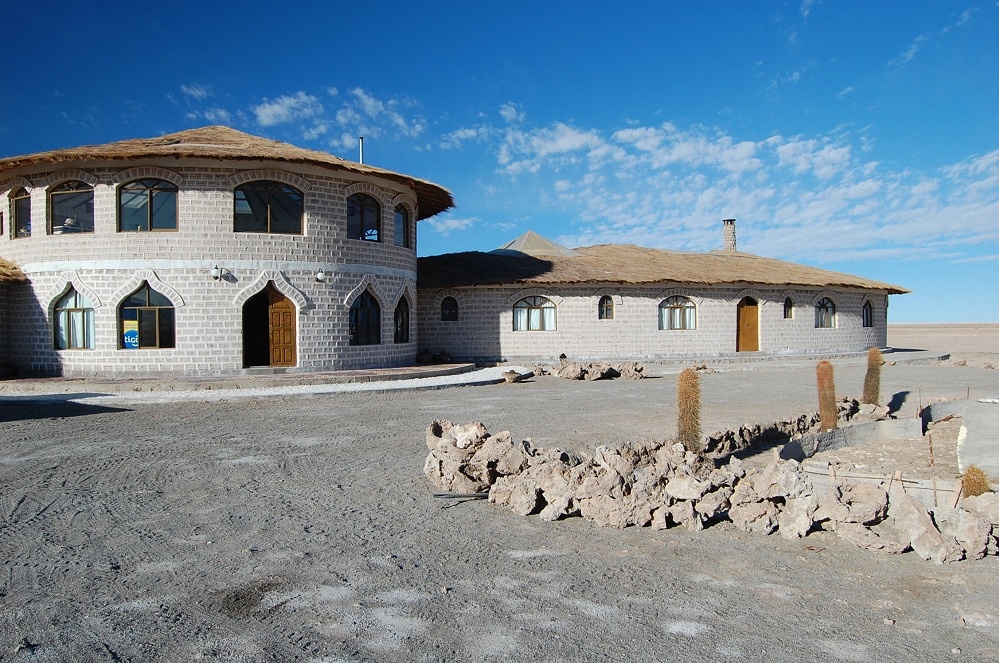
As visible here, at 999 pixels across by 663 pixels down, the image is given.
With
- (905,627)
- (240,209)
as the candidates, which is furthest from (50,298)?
(905,627)

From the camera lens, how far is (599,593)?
4082 millimetres

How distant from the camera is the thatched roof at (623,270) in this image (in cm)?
2316

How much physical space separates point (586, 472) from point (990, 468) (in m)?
5.16

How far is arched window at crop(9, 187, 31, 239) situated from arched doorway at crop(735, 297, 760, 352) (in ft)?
73.6

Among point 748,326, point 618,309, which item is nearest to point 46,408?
point 618,309

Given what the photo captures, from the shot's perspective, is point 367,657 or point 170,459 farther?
point 170,459

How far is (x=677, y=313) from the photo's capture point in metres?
24.2

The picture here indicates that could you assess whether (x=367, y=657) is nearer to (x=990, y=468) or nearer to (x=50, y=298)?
(x=990, y=468)

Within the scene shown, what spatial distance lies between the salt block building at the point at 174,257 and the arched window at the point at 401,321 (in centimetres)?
204

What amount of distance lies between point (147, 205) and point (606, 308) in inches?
575

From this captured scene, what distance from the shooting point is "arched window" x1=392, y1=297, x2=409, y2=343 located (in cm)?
1961

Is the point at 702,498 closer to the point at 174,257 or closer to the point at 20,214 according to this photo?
the point at 174,257

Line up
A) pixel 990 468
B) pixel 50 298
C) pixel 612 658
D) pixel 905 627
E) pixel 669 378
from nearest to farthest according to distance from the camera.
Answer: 1. pixel 612 658
2. pixel 905 627
3. pixel 990 468
4. pixel 50 298
5. pixel 669 378

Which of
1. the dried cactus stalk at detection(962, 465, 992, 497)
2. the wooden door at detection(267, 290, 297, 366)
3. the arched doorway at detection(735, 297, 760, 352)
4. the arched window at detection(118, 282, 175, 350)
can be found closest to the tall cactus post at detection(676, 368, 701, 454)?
the dried cactus stalk at detection(962, 465, 992, 497)
